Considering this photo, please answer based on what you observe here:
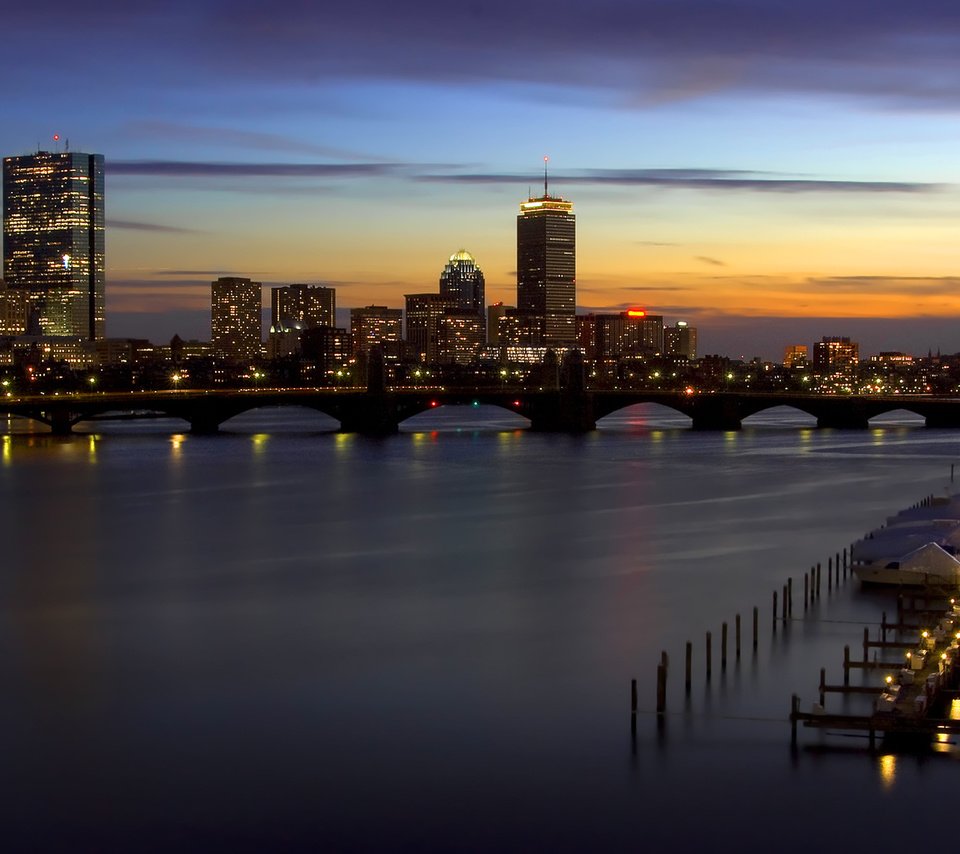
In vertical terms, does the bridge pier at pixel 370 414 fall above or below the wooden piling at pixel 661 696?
above

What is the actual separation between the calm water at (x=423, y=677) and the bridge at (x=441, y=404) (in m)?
49.8

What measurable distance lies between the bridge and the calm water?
4980cm

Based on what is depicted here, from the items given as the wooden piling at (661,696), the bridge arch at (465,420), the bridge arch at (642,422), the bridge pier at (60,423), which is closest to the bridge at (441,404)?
the bridge pier at (60,423)

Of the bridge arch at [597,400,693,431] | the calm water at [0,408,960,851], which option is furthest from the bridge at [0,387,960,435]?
the calm water at [0,408,960,851]

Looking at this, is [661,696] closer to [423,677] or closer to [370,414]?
[423,677]

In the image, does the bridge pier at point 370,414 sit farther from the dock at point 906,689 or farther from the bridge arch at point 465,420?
the dock at point 906,689

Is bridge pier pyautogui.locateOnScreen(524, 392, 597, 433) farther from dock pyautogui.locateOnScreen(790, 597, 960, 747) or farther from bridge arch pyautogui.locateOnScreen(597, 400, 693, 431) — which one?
dock pyautogui.locateOnScreen(790, 597, 960, 747)

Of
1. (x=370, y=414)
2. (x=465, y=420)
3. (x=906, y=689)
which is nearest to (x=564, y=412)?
(x=370, y=414)

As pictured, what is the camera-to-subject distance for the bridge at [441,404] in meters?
118

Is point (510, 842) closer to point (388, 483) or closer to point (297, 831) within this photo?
point (297, 831)

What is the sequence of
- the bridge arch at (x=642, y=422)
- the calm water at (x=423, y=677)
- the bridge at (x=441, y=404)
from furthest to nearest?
1. the bridge arch at (x=642, y=422)
2. the bridge at (x=441, y=404)
3. the calm water at (x=423, y=677)

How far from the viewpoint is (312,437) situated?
124 m

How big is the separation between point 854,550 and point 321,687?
17290mm

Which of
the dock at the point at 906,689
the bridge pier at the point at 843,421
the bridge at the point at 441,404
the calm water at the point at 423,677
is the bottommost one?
the calm water at the point at 423,677
